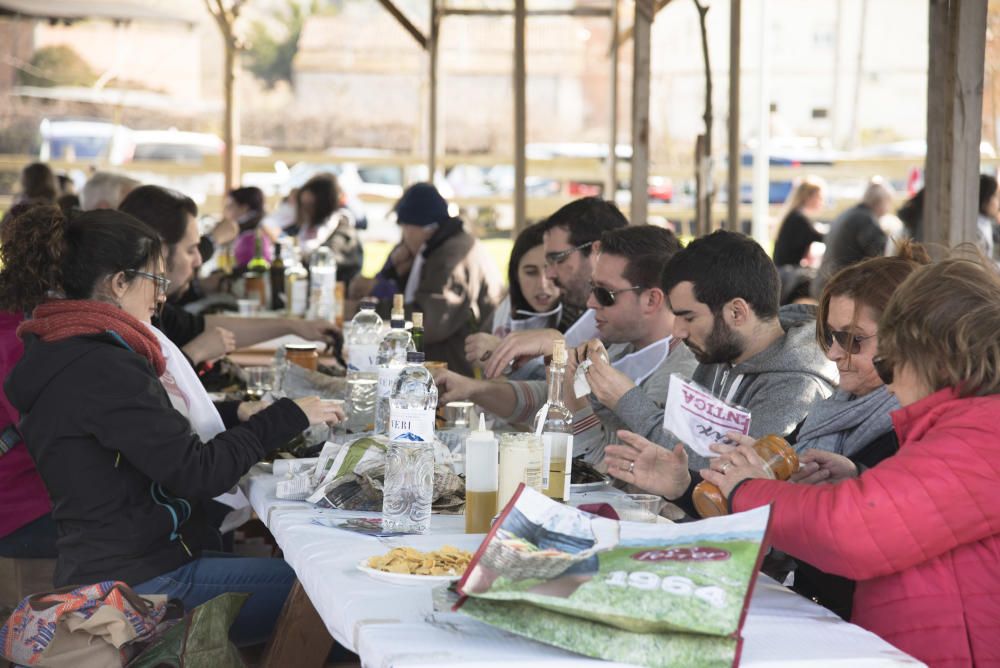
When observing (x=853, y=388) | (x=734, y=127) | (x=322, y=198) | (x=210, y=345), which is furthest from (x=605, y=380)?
(x=322, y=198)

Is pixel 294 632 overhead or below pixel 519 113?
below

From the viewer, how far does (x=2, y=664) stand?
314 cm

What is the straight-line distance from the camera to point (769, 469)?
7.29 feet

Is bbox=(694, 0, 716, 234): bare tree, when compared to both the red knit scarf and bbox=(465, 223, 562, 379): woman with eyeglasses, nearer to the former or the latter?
bbox=(465, 223, 562, 379): woman with eyeglasses

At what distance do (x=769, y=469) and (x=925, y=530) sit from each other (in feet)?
1.23

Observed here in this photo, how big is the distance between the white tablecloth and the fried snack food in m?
0.03

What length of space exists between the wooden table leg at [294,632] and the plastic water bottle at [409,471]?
44cm

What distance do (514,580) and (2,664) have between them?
1924mm

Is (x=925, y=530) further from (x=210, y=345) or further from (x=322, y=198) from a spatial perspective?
(x=322, y=198)

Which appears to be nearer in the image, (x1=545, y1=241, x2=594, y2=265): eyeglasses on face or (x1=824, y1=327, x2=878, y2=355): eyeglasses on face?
(x1=824, y1=327, x2=878, y2=355): eyeglasses on face

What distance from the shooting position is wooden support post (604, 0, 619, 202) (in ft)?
33.3

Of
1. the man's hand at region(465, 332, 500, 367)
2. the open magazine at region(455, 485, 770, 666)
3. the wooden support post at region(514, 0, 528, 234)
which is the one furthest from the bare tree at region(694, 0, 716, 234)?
the open magazine at region(455, 485, 770, 666)

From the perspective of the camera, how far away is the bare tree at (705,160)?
7.75 metres

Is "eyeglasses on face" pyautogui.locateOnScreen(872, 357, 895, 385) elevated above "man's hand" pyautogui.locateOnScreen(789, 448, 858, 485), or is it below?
above
